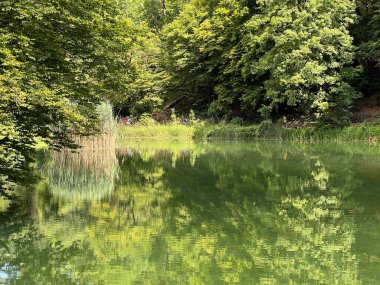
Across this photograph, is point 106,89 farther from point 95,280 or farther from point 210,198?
point 95,280

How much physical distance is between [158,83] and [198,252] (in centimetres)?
2948

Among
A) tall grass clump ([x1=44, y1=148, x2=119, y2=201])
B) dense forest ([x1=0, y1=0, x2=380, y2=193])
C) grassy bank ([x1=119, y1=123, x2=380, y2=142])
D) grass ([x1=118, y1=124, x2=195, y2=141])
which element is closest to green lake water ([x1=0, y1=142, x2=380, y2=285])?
tall grass clump ([x1=44, y1=148, x2=119, y2=201])

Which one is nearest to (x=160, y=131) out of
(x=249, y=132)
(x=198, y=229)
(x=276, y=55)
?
(x=249, y=132)

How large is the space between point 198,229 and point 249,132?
20630mm

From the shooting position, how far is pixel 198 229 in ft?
19.8

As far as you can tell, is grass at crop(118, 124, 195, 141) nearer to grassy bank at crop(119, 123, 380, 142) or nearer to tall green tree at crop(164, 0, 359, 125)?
grassy bank at crop(119, 123, 380, 142)

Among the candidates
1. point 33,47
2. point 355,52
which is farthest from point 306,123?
point 33,47

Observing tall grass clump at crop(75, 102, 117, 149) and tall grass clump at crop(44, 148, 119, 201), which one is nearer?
tall grass clump at crop(44, 148, 119, 201)

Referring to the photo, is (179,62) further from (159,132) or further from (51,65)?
(51,65)

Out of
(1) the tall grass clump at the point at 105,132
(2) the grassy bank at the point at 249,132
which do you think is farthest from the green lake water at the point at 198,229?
(2) the grassy bank at the point at 249,132

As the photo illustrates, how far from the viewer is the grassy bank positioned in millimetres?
21758

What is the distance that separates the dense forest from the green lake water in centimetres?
118

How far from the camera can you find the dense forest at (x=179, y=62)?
7016 millimetres

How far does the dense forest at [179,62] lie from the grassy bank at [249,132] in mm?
712
